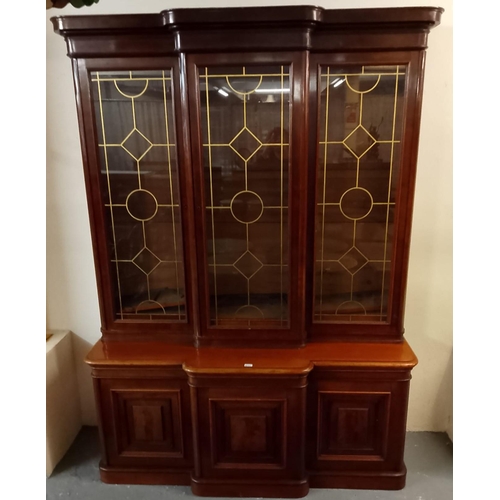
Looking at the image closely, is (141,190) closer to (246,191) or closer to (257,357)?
(246,191)

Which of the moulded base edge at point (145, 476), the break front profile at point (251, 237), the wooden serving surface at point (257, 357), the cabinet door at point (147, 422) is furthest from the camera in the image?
the moulded base edge at point (145, 476)

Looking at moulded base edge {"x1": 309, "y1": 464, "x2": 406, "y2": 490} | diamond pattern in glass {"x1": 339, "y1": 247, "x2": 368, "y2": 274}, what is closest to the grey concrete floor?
moulded base edge {"x1": 309, "y1": 464, "x2": 406, "y2": 490}

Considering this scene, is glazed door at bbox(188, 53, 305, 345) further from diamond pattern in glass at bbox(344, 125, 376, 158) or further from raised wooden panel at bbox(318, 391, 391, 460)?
raised wooden panel at bbox(318, 391, 391, 460)

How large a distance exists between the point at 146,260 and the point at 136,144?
499 millimetres

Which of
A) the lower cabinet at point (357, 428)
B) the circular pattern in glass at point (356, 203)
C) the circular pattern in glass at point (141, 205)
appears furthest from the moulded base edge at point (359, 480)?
the circular pattern in glass at point (141, 205)

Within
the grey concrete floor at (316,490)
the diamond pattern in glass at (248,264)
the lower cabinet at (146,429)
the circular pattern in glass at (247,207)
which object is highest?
the circular pattern in glass at (247,207)

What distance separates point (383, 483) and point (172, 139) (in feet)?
5.72

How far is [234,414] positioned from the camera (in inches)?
70.2

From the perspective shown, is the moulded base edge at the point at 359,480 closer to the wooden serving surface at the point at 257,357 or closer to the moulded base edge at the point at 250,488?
the moulded base edge at the point at 250,488

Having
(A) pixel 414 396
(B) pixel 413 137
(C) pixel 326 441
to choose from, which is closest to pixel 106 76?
(B) pixel 413 137

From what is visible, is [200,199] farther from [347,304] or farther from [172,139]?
[347,304]

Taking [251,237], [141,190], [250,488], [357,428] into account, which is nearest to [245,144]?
[251,237]

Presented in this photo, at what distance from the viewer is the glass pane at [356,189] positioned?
1.63 metres

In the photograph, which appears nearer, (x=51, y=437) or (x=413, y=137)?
(x=413, y=137)
